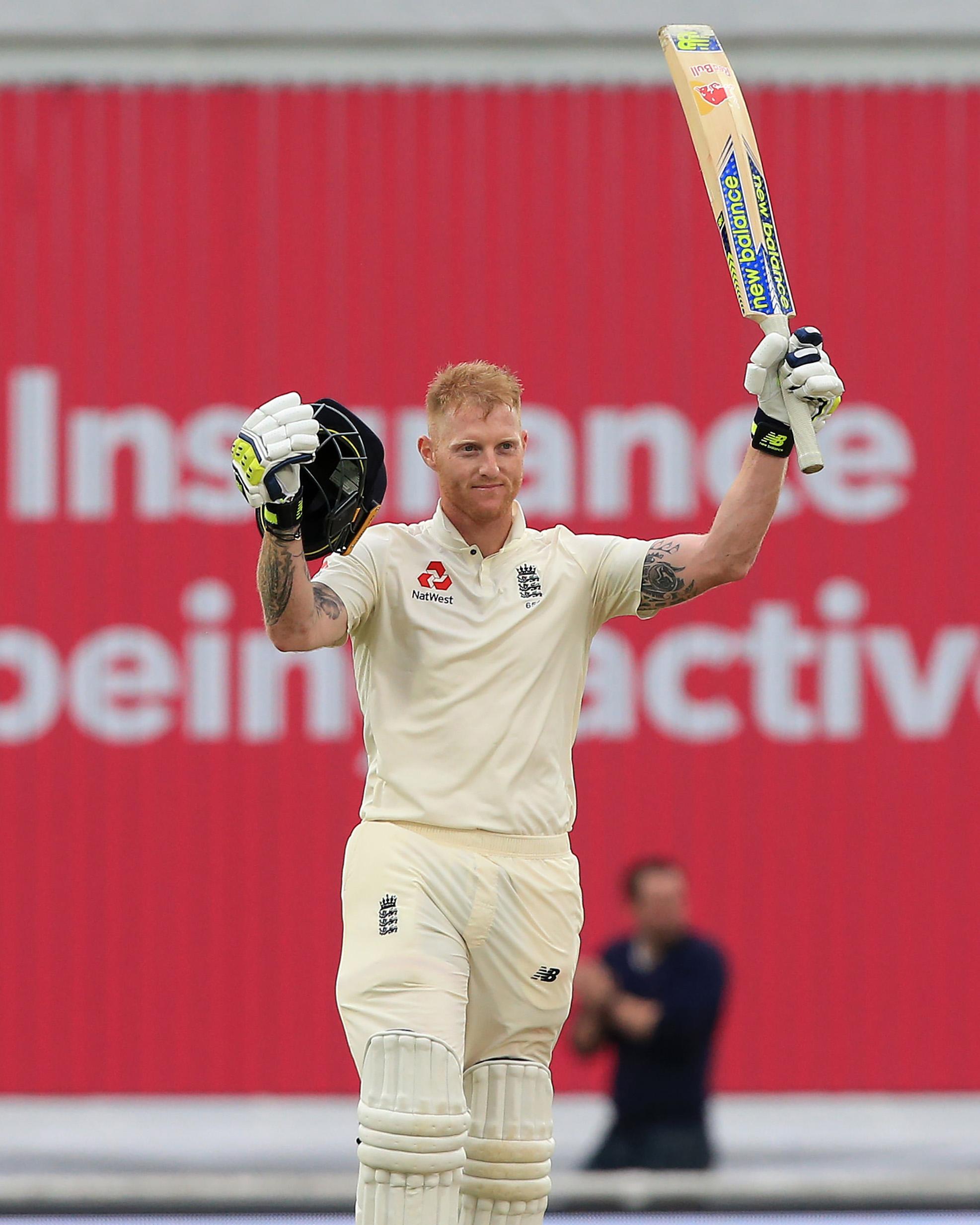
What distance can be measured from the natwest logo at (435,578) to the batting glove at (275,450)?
1.39 feet

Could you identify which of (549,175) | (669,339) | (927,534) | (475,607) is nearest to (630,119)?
(549,175)

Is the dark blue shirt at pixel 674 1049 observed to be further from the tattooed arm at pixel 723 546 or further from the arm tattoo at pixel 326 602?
the arm tattoo at pixel 326 602

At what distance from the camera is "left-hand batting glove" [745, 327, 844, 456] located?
132 inches

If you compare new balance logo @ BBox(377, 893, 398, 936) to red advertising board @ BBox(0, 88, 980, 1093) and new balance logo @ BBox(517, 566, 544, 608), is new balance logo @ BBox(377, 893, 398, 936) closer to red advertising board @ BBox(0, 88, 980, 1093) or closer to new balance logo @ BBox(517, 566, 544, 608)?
new balance logo @ BBox(517, 566, 544, 608)

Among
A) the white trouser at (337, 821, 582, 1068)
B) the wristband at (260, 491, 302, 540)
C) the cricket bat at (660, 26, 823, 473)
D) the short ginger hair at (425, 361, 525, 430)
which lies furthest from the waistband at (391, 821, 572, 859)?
the cricket bat at (660, 26, 823, 473)

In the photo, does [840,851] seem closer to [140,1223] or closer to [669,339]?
[669,339]

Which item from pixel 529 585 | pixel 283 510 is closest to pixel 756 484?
pixel 529 585

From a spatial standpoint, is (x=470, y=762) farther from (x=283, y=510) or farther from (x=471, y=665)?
(x=283, y=510)

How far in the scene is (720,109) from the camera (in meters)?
3.73

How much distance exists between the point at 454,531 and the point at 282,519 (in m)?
0.49

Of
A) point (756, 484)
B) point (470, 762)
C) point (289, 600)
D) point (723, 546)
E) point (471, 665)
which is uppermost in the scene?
point (756, 484)

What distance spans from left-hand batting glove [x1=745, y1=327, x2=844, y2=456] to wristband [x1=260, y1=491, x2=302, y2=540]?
895mm

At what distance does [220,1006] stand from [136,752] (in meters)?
1.09

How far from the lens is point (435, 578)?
359cm
